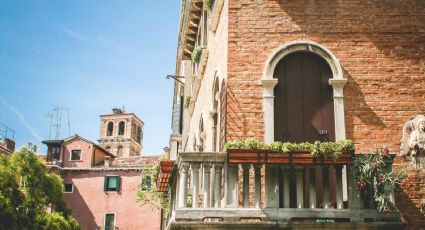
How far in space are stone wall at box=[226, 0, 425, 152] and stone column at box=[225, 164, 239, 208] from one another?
1470mm

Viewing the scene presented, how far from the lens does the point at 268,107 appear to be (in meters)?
8.88

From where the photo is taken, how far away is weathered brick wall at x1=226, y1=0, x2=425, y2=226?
8.87 m

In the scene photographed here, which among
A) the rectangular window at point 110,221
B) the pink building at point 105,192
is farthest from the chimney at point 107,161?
the rectangular window at point 110,221

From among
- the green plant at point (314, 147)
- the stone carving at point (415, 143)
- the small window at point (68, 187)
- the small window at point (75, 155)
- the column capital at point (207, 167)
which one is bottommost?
the column capital at point (207, 167)

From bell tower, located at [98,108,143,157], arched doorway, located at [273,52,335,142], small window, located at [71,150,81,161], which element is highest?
bell tower, located at [98,108,143,157]

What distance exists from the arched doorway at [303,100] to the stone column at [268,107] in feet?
0.42

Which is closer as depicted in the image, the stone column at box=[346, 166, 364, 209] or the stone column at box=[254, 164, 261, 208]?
the stone column at box=[254, 164, 261, 208]

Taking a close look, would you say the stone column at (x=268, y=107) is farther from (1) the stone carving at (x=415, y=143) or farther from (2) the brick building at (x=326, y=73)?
(1) the stone carving at (x=415, y=143)

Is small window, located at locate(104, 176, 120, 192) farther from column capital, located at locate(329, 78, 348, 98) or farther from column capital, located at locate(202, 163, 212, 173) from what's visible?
column capital, located at locate(202, 163, 212, 173)

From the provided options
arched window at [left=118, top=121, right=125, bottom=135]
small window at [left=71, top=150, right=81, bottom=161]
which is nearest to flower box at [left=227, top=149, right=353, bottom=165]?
small window at [left=71, top=150, right=81, bottom=161]

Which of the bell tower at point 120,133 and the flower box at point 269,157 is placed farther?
the bell tower at point 120,133

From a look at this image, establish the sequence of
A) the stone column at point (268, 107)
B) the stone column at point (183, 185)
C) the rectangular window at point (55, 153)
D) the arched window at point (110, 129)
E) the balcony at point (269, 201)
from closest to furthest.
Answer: the balcony at point (269, 201) < the stone column at point (183, 185) < the stone column at point (268, 107) < the rectangular window at point (55, 153) < the arched window at point (110, 129)

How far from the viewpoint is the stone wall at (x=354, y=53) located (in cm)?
888

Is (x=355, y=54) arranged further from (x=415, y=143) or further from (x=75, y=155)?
(x=75, y=155)
